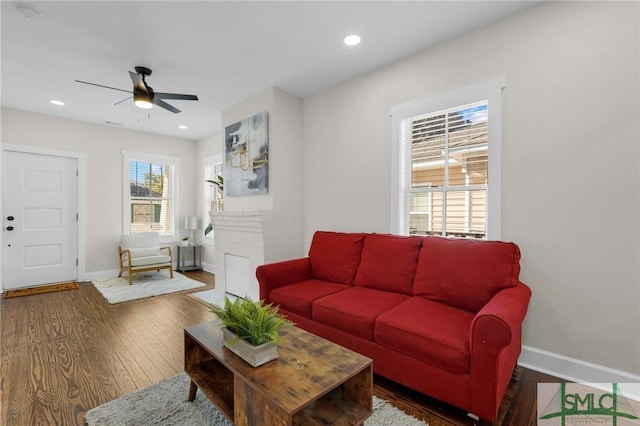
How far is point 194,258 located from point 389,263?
16.0 ft

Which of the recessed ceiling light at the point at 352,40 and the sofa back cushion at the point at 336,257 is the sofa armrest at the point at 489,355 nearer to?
the sofa back cushion at the point at 336,257

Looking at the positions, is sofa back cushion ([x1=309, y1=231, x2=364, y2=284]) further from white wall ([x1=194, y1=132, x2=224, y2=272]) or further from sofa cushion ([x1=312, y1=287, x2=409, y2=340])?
white wall ([x1=194, y1=132, x2=224, y2=272])

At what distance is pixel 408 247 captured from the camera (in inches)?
98.3

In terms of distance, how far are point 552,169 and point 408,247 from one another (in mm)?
1197

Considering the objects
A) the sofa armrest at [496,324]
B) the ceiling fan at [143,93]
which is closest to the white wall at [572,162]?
the sofa armrest at [496,324]

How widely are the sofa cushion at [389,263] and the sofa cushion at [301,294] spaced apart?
253 mm

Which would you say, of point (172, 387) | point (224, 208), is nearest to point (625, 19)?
point (172, 387)

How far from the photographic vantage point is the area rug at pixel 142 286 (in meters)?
4.09

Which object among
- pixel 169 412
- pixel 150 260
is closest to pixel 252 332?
pixel 169 412

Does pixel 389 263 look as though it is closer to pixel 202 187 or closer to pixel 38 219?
pixel 202 187

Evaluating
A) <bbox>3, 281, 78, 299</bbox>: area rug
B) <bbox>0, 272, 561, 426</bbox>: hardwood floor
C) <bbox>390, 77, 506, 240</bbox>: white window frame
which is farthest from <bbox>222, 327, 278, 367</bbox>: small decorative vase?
<bbox>3, 281, 78, 299</bbox>: area rug

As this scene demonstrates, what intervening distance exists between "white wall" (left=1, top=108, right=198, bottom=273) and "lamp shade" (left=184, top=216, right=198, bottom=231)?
1.11m

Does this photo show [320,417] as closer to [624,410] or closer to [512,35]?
[624,410]

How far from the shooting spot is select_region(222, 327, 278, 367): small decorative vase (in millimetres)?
1336
